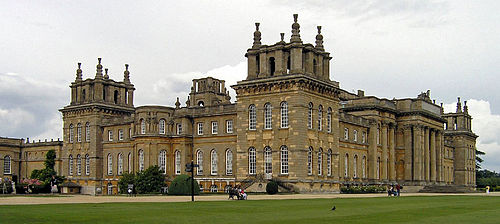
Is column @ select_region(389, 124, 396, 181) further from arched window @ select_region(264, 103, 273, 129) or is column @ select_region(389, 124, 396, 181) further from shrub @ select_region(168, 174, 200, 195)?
shrub @ select_region(168, 174, 200, 195)

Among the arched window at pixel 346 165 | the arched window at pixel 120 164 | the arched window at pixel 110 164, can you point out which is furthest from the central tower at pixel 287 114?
the arched window at pixel 110 164

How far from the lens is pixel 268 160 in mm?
56094

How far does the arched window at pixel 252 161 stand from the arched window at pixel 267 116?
8.59 feet

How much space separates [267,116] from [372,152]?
64.9 ft

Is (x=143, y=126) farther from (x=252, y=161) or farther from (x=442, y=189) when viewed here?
(x=442, y=189)

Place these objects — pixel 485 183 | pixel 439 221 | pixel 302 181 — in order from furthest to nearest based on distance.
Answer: pixel 485 183 → pixel 302 181 → pixel 439 221

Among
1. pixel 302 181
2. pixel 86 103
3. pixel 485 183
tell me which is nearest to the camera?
pixel 302 181

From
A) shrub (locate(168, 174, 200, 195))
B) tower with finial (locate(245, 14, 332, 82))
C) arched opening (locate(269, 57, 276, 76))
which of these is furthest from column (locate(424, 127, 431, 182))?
shrub (locate(168, 174, 200, 195))

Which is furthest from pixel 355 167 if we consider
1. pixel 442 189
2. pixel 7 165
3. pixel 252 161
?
pixel 7 165

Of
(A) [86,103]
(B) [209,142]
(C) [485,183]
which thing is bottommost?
(C) [485,183]

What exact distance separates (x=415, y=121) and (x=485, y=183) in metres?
50.3

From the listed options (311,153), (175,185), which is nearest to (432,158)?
(311,153)

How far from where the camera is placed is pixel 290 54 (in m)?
55.3

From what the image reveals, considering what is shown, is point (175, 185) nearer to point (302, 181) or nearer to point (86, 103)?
point (302, 181)
